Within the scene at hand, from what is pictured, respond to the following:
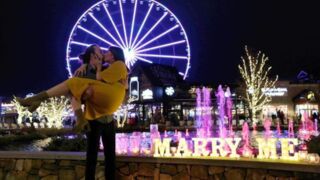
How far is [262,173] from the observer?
5.69m

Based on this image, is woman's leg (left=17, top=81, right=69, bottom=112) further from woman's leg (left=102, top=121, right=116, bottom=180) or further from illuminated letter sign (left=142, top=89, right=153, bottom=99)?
illuminated letter sign (left=142, top=89, right=153, bottom=99)

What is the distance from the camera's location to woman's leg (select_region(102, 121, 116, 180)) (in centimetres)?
537

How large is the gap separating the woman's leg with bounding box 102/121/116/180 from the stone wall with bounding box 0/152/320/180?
98 centimetres

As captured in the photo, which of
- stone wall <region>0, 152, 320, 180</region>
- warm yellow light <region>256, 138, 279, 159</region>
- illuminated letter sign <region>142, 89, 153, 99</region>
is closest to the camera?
stone wall <region>0, 152, 320, 180</region>

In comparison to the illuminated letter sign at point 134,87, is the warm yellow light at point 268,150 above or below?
below

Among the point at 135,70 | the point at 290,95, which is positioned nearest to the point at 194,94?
the point at 135,70

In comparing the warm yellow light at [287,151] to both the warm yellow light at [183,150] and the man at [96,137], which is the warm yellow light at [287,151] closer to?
the warm yellow light at [183,150]

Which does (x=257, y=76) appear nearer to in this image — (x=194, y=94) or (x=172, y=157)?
(x=194, y=94)

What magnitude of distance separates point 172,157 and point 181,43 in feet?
115

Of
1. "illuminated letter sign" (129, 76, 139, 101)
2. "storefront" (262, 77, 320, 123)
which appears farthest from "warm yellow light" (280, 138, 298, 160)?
"storefront" (262, 77, 320, 123)

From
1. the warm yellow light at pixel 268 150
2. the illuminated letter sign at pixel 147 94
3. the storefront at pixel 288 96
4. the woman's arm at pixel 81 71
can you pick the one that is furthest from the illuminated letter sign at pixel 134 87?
the woman's arm at pixel 81 71

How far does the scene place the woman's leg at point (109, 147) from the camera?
5.37 metres

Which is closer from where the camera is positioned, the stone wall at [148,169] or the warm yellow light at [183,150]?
the stone wall at [148,169]

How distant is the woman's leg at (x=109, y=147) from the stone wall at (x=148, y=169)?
98cm
